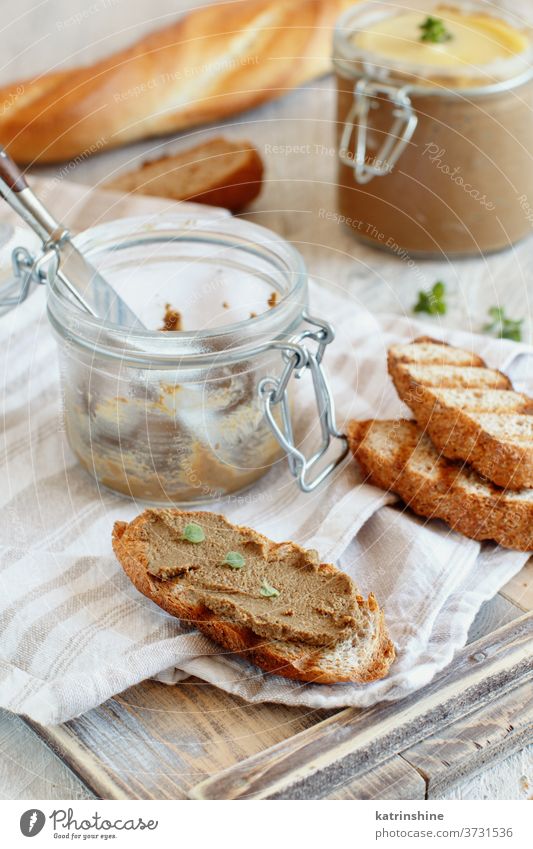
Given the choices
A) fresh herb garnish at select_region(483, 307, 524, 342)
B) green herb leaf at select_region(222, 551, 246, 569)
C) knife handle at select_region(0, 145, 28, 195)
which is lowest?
fresh herb garnish at select_region(483, 307, 524, 342)

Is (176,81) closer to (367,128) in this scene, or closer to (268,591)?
(367,128)

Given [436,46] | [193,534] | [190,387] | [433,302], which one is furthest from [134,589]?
[436,46]

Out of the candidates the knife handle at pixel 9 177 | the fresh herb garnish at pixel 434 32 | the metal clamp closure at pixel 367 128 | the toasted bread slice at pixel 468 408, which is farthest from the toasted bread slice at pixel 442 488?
the fresh herb garnish at pixel 434 32

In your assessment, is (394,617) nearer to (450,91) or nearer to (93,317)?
(93,317)

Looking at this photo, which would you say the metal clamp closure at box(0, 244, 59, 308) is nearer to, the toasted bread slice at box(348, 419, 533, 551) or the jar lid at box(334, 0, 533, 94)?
the toasted bread slice at box(348, 419, 533, 551)

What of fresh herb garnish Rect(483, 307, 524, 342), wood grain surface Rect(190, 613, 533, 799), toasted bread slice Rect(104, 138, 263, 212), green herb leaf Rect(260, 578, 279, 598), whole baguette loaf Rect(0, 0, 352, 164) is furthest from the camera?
whole baguette loaf Rect(0, 0, 352, 164)

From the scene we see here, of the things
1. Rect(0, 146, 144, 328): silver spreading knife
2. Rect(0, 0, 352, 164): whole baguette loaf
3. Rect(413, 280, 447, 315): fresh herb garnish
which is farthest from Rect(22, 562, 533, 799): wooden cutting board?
Rect(0, 0, 352, 164): whole baguette loaf
